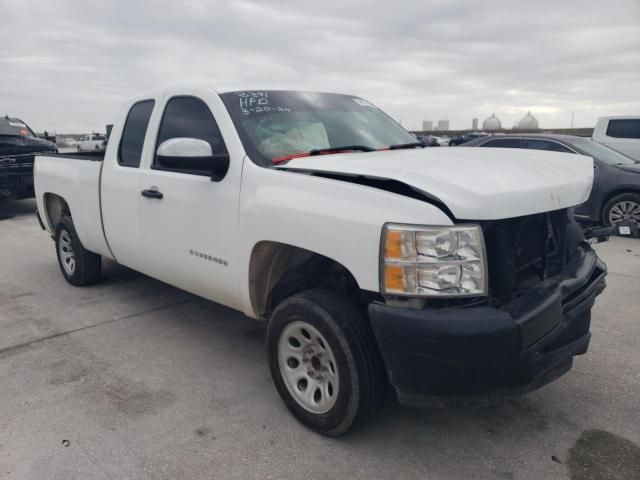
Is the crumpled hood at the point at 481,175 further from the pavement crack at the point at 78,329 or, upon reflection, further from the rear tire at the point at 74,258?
the rear tire at the point at 74,258

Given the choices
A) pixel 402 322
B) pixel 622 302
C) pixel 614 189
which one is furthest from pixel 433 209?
pixel 614 189

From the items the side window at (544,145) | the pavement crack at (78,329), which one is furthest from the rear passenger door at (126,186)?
the side window at (544,145)

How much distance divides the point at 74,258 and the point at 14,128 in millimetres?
7282

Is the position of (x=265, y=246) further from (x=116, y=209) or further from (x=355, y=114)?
(x=116, y=209)

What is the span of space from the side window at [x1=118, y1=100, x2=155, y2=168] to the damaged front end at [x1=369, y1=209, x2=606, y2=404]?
270 centimetres

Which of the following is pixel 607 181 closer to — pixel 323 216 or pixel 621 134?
pixel 621 134

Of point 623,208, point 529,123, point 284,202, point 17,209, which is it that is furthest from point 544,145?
point 529,123

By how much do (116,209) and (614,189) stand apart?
7.26 meters

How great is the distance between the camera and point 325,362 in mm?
2822

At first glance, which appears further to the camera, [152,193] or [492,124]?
[492,124]

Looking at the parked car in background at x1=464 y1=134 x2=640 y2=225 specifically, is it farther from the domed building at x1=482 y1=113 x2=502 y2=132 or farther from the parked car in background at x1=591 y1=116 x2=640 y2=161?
the domed building at x1=482 y1=113 x2=502 y2=132

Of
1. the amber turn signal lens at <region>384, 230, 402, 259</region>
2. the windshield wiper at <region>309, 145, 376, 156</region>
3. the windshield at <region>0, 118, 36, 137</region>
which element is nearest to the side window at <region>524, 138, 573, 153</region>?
the windshield wiper at <region>309, 145, 376, 156</region>

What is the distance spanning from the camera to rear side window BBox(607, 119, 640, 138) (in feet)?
36.9

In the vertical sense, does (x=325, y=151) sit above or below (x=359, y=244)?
above
